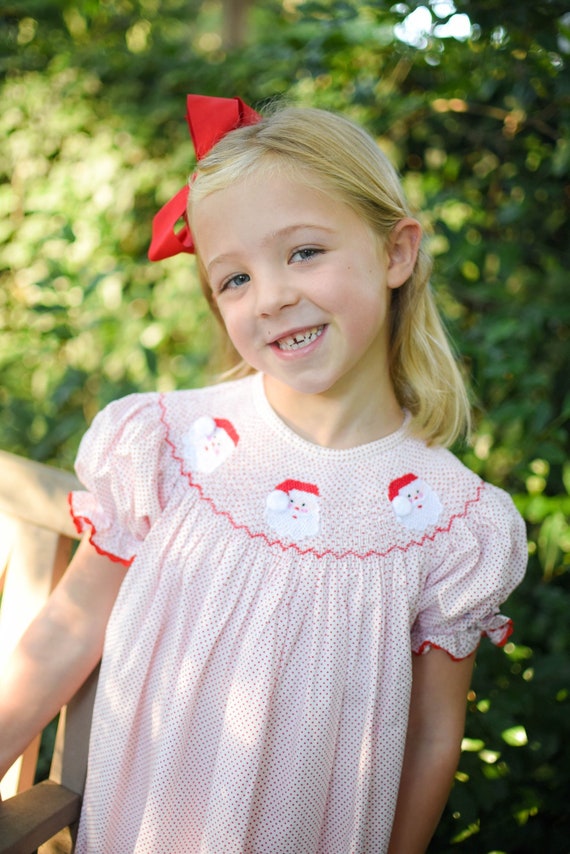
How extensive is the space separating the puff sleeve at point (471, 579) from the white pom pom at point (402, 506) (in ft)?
0.25

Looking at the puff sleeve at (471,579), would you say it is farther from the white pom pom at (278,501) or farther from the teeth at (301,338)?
the teeth at (301,338)

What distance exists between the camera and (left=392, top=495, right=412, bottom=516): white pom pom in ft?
4.09

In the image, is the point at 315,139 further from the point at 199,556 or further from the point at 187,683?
the point at 187,683

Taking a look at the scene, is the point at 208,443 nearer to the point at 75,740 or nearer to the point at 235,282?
the point at 235,282

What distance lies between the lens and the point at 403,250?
4.24ft

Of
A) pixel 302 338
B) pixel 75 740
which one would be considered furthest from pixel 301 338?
pixel 75 740

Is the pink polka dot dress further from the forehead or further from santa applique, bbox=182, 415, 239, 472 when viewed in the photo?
the forehead

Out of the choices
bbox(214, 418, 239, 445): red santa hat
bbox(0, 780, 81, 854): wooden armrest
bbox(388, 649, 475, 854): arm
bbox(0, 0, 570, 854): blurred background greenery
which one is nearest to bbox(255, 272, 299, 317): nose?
bbox(214, 418, 239, 445): red santa hat

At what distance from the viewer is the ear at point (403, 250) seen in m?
1.27

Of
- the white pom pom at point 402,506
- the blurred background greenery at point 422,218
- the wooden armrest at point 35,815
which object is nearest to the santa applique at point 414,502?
the white pom pom at point 402,506

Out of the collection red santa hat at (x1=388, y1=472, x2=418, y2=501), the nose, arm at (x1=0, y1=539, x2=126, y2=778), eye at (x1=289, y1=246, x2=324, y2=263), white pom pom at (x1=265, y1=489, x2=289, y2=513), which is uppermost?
eye at (x1=289, y1=246, x2=324, y2=263)

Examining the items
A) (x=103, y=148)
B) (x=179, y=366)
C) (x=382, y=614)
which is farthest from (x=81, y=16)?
(x=382, y=614)

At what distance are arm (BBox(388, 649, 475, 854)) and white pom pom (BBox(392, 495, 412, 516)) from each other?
231 mm

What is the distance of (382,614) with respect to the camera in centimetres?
120
